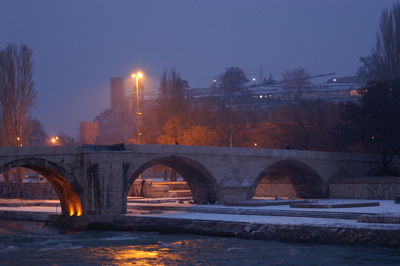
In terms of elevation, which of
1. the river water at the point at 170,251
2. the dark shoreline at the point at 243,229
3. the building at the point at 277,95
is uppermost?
the building at the point at 277,95

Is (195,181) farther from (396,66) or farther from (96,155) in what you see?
(396,66)

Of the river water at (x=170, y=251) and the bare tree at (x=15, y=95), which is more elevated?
the bare tree at (x=15, y=95)

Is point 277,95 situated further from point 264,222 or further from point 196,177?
point 264,222

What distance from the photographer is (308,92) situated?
106 m

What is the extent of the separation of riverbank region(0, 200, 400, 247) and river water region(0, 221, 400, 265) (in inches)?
17.6

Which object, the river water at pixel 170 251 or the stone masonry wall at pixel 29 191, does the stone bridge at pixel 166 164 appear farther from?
the stone masonry wall at pixel 29 191

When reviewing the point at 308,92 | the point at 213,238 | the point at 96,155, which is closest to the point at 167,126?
the point at 96,155

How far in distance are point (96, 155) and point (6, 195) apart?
74.6 ft

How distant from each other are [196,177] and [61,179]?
26.6 ft

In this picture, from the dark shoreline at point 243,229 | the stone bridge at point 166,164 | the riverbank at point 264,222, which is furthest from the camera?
the stone bridge at point 166,164

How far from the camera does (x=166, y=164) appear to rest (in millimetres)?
35500

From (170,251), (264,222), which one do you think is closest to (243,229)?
(264,222)

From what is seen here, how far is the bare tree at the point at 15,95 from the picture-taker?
148 feet

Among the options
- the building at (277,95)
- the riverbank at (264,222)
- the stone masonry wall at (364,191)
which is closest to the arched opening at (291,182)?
the stone masonry wall at (364,191)
